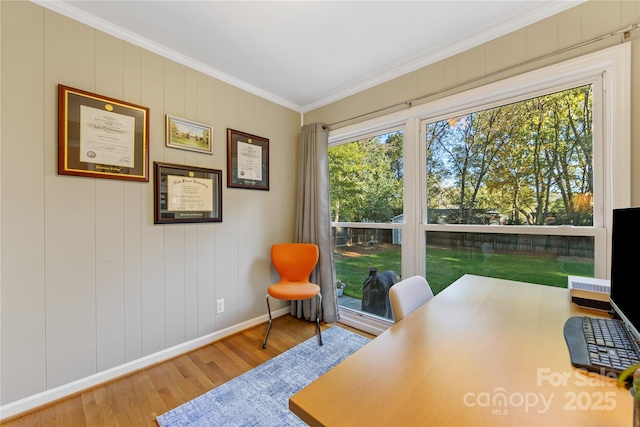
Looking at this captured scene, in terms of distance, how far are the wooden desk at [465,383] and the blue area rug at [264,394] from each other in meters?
1.00

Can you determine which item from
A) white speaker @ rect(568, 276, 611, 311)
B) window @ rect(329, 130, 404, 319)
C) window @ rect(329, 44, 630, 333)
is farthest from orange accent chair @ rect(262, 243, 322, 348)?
white speaker @ rect(568, 276, 611, 311)

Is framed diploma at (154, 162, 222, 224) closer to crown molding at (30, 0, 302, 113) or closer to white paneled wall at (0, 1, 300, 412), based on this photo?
white paneled wall at (0, 1, 300, 412)

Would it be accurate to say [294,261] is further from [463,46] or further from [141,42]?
[463,46]

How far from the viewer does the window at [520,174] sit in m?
1.46

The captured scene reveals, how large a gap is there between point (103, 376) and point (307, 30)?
9.13 feet

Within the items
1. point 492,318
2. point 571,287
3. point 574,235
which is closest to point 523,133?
point 574,235

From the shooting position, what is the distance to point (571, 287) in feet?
4.19

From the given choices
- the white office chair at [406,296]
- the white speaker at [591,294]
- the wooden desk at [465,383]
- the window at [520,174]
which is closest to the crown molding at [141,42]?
the window at [520,174]

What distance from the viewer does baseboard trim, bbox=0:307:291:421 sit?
1.44 meters

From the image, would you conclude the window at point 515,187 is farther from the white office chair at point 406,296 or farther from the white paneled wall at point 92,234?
the white paneled wall at point 92,234

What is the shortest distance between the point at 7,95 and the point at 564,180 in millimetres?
3359

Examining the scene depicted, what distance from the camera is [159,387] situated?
1689 millimetres

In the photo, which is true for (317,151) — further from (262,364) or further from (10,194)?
(10,194)

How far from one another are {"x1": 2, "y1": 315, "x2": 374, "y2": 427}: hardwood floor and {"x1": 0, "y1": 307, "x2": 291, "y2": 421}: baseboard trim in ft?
0.10
